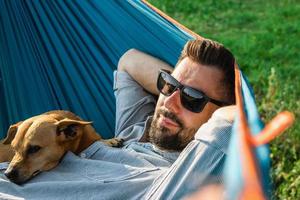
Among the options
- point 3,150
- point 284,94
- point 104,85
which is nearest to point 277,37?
point 284,94

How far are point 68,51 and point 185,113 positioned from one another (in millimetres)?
864

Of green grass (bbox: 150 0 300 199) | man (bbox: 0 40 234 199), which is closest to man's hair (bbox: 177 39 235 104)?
man (bbox: 0 40 234 199)

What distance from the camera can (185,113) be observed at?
214 centimetres

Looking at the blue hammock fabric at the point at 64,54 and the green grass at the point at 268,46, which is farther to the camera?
the green grass at the point at 268,46

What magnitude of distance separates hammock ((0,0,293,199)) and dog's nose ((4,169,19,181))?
0.57 m

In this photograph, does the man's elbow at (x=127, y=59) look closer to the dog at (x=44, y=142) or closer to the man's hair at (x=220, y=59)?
the dog at (x=44, y=142)

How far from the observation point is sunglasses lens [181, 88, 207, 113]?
213 cm

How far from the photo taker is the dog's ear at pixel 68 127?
2387 millimetres

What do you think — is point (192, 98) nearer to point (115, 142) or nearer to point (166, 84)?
point (166, 84)

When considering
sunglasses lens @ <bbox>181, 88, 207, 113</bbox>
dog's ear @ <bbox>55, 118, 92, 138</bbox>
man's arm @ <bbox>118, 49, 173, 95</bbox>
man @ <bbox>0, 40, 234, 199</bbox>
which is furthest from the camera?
man's arm @ <bbox>118, 49, 173, 95</bbox>

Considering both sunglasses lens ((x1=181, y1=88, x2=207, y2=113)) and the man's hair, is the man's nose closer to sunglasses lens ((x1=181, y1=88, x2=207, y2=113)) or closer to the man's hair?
sunglasses lens ((x1=181, y1=88, x2=207, y2=113))

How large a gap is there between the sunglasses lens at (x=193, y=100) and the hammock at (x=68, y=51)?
1.49ft

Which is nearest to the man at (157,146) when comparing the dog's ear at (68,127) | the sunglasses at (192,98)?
the sunglasses at (192,98)

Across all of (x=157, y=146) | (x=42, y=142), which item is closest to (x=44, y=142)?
(x=42, y=142)
